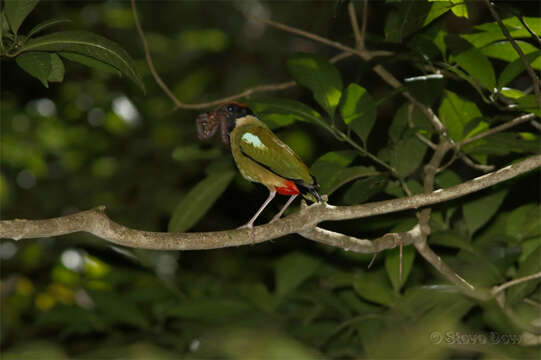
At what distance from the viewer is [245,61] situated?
842cm

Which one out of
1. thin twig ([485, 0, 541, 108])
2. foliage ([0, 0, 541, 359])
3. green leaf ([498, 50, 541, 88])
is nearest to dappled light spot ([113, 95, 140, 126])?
foliage ([0, 0, 541, 359])

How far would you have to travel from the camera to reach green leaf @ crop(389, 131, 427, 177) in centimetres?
264

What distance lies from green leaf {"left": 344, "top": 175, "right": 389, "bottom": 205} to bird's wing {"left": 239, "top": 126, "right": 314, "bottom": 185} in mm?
602

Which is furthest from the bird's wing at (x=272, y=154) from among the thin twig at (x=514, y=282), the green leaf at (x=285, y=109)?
the thin twig at (x=514, y=282)

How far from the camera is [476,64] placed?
242 centimetres

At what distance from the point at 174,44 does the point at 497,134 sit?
19.3ft

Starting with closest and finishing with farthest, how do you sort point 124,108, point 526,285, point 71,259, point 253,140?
1. point 253,140
2. point 526,285
3. point 71,259
4. point 124,108

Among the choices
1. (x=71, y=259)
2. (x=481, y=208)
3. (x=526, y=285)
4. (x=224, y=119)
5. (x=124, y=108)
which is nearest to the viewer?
(x=224, y=119)

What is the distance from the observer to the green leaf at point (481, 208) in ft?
9.88

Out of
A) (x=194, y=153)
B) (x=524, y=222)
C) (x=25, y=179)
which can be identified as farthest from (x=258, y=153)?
(x=25, y=179)

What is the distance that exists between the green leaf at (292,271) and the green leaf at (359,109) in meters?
1.25

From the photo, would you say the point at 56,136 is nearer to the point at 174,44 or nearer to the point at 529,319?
the point at 174,44

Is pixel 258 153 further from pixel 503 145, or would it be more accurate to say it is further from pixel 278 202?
pixel 503 145

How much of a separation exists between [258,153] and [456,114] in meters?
1.03
